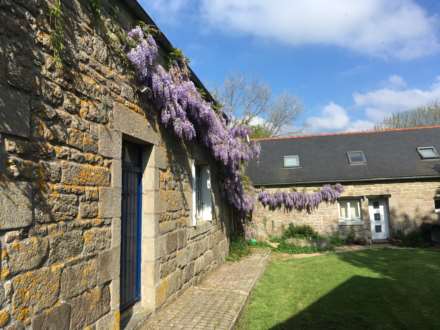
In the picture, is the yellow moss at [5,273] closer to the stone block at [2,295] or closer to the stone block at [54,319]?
the stone block at [2,295]

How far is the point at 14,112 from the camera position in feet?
7.27

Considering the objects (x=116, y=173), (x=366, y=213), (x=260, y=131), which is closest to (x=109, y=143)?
(x=116, y=173)

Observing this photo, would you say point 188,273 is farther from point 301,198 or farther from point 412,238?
point 412,238

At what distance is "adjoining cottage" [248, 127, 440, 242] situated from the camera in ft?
38.2

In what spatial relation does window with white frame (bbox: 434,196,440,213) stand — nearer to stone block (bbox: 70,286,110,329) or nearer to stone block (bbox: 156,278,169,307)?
stone block (bbox: 156,278,169,307)

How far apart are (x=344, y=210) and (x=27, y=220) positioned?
11678 millimetres

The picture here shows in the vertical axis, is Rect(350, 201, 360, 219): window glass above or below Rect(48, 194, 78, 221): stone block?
below

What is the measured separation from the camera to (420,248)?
421 inches

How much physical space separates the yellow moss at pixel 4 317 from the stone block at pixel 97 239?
0.85m

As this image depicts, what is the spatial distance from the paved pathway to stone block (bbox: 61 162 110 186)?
1.81m

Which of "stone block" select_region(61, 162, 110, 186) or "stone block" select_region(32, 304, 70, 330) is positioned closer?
"stone block" select_region(32, 304, 70, 330)

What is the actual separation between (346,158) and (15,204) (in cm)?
1275

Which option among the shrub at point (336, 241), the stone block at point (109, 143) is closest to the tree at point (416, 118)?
the shrub at point (336, 241)

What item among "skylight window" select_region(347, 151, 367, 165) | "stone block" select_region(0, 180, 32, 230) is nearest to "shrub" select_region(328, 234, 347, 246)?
"skylight window" select_region(347, 151, 367, 165)
